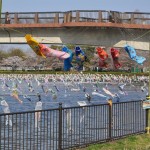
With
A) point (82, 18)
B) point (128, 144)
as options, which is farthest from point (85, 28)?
point (128, 144)

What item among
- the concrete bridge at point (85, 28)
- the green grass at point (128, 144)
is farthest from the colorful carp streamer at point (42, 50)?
the concrete bridge at point (85, 28)

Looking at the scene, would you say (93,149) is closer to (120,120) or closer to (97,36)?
(120,120)

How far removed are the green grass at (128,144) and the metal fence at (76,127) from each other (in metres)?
0.28

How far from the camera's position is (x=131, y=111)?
15977mm

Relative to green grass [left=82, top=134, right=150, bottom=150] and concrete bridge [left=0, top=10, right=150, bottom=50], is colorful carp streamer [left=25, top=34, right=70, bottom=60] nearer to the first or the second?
green grass [left=82, top=134, right=150, bottom=150]

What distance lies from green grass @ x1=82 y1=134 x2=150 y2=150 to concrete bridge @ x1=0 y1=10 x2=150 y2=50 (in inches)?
641

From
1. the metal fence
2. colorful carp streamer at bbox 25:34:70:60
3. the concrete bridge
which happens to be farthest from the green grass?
the concrete bridge

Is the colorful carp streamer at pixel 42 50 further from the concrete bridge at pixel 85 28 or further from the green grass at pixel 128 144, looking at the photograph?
the concrete bridge at pixel 85 28

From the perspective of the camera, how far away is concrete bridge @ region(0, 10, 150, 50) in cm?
3059

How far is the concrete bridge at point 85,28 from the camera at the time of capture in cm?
3059

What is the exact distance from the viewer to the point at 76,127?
15.7 meters

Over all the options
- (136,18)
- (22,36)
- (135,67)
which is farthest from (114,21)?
(135,67)

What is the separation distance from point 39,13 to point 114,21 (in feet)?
17.6

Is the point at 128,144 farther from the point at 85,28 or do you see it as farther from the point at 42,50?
the point at 85,28
